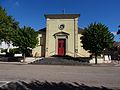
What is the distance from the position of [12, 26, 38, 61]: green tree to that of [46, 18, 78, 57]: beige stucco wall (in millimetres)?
5735

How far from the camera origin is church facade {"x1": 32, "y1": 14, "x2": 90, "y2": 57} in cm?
4244

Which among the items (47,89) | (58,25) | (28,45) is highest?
(58,25)

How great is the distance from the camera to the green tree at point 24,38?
36781mm

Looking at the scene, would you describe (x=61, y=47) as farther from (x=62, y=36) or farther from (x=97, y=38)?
(x=97, y=38)

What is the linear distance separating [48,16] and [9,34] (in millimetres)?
6622

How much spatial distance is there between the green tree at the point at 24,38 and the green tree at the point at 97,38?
7.05m

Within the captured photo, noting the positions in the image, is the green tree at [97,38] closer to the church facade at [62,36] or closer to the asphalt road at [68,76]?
the church facade at [62,36]

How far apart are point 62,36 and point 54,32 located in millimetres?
1405

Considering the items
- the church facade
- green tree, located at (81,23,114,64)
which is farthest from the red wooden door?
green tree, located at (81,23,114,64)

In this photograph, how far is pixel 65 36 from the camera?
42.7 metres

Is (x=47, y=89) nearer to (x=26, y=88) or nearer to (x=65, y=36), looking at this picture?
(x=26, y=88)

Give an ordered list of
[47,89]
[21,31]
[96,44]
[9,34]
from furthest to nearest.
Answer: [9,34] → [21,31] → [96,44] → [47,89]

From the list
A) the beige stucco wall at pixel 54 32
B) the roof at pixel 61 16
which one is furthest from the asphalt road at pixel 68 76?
the roof at pixel 61 16

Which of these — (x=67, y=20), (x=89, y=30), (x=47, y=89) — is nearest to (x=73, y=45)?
(x=67, y=20)
